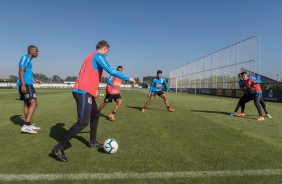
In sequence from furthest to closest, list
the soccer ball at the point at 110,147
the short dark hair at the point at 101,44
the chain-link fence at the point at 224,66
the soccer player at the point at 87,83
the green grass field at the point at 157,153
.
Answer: the chain-link fence at the point at 224,66 → the short dark hair at the point at 101,44 → the soccer ball at the point at 110,147 → the soccer player at the point at 87,83 → the green grass field at the point at 157,153

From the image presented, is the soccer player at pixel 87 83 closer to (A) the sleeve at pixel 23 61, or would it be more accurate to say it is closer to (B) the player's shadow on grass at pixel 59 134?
(B) the player's shadow on grass at pixel 59 134

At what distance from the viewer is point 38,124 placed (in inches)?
332

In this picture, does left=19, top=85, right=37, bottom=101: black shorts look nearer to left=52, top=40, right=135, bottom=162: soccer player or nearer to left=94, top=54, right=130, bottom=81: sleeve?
left=52, top=40, right=135, bottom=162: soccer player

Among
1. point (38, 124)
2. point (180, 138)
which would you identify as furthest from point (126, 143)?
point (38, 124)

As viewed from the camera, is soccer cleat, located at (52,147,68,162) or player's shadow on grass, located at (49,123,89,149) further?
player's shadow on grass, located at (49,123,89,149)

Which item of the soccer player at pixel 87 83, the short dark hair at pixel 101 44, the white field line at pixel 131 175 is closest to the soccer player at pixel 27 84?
the soccer player at pixel 87 83

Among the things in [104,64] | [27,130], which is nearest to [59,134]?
[27,130]

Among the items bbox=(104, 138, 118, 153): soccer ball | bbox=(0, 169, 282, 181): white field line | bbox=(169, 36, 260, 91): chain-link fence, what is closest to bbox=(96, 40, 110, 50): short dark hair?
bbox=(104, 138, 118, 153): soccer ball

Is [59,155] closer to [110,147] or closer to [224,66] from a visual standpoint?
[110,147]

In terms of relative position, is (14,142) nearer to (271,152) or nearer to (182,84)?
(271,152)

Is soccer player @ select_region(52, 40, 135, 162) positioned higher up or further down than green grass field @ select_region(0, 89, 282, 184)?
higher up

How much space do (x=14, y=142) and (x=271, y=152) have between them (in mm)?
5284

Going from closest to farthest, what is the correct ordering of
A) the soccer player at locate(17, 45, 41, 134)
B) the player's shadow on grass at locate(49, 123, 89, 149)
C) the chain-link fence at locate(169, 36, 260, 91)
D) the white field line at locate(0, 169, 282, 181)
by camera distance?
the white field line at locate(0, 169, 282, 181), the player's shadow on grass at locate(49, 123, 89, 149), the soccer player at locate(17, 45, 41, 134), the chain-link fence at locate(169, 36, 260, 91)

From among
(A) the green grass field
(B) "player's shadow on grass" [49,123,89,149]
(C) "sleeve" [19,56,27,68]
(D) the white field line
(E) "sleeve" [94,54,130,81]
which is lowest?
(D) the white field line
